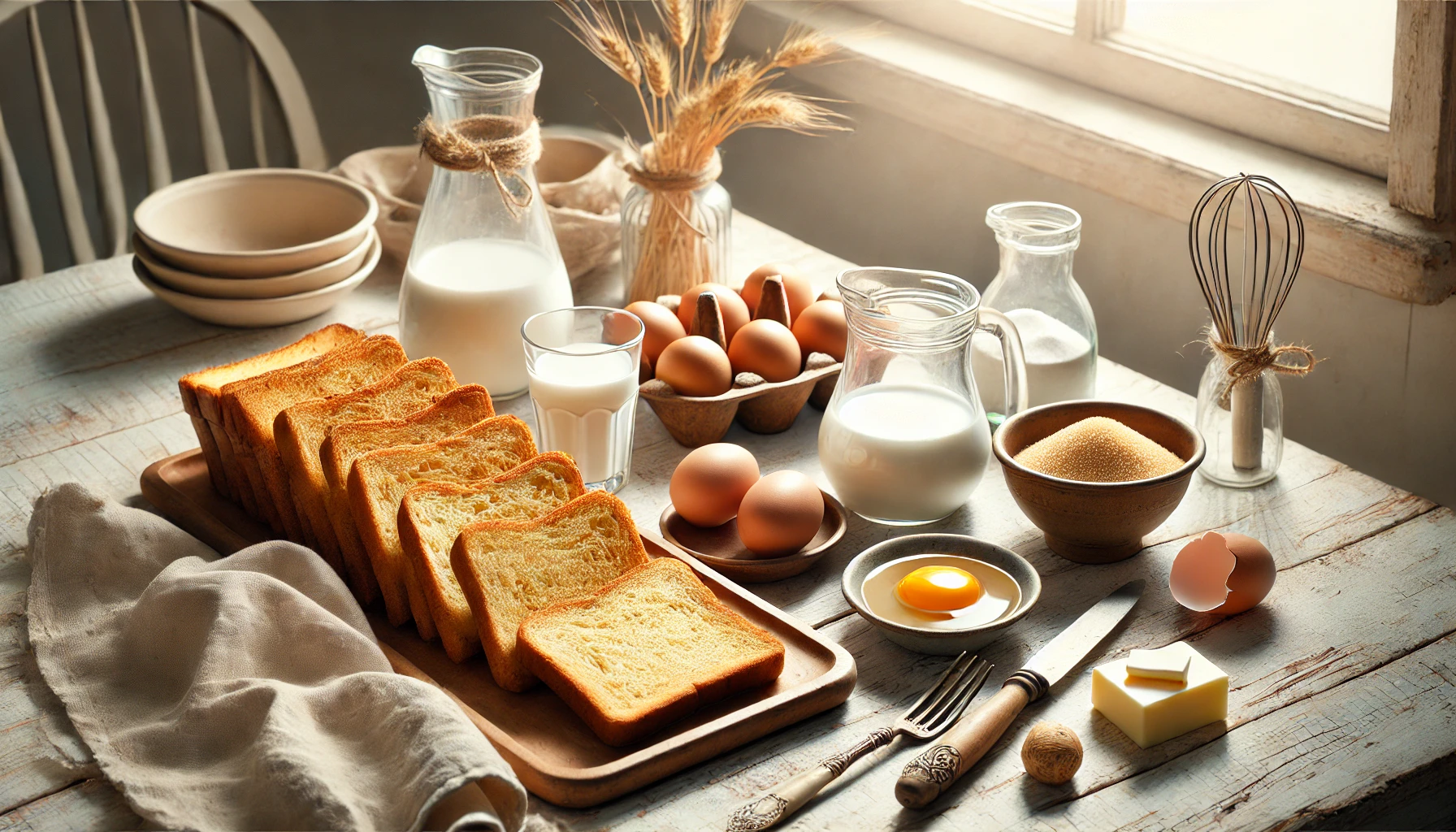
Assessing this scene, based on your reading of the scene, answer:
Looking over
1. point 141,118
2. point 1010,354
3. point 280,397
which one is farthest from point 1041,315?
point 141,118

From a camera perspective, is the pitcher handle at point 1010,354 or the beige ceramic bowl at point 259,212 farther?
the beige ceramic bowl at point 259,212

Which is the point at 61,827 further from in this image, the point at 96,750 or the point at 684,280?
Answer: the point at 684,280

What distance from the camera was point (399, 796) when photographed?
0.86 meters

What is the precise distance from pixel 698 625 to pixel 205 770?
393mm

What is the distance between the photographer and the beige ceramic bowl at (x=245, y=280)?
1589 mm

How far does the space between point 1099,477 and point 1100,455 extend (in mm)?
21

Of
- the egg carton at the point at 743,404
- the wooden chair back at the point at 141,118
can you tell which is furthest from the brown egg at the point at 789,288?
the wooden chair back at the point at 141,118

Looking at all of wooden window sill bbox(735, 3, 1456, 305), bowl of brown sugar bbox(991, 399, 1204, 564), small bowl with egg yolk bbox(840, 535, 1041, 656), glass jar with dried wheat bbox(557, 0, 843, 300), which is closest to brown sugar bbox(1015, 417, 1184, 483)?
bowl of brown sugar bbox(991, 399, 1204, 564)

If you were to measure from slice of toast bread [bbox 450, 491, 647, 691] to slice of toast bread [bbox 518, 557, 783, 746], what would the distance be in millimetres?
28

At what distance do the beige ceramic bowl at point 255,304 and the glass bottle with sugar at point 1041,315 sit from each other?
83cm

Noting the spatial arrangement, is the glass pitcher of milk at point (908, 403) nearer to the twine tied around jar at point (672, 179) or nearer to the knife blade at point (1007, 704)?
the knife blade at point (1007, 704)

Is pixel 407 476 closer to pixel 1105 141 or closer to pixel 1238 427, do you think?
pixel 1238 427

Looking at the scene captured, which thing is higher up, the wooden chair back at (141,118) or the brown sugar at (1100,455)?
the wooden chair back at (141,118)

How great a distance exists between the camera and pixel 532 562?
1076mm
